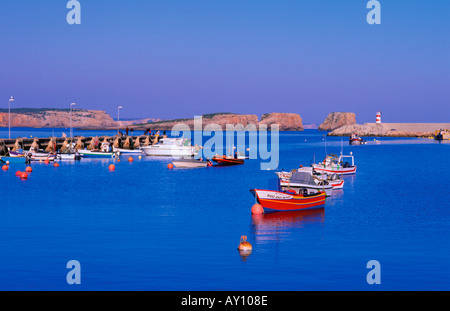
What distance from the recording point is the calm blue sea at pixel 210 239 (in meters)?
26.5

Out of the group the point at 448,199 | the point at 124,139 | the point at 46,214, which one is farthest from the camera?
the point at 124,139

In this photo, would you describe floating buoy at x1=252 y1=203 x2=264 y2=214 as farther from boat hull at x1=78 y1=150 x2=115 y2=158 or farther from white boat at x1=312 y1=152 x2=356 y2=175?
boat hull at x1=78 y1=150 x2=115 y2=158

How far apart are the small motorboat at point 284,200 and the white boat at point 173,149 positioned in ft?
234

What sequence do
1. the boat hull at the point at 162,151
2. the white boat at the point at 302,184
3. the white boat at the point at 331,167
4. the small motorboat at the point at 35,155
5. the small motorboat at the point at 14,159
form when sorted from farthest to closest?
the boat hull at the point at 162,151
the small motorboat at the point at 35,155
the small motorboat at the point at 14,159
the white boat at the point at 331,167
the white boat at the point at 302,184

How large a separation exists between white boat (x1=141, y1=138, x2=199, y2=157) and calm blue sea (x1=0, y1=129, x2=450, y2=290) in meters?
49.2

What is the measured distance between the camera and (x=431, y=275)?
Answer: 90.0 feet

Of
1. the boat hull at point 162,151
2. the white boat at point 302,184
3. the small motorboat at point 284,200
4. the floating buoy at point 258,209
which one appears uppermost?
the boat hull at point 162,151

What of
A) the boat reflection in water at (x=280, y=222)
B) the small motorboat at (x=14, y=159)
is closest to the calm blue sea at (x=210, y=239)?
the boat reflection in water at (x=280, y=222)

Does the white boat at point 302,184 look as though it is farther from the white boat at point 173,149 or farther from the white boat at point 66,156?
the white boat at point 173,149

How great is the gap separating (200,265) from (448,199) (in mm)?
38746

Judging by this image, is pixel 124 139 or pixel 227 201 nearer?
pixel 227 201

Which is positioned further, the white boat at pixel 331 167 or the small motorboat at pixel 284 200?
the white boat at pixel 331 167
